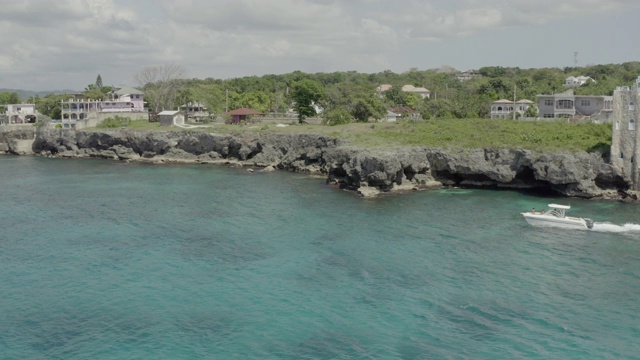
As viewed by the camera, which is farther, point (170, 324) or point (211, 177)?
point (211, 177)

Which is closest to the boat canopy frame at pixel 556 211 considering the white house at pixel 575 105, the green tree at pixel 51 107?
the white house at pixel 575 105

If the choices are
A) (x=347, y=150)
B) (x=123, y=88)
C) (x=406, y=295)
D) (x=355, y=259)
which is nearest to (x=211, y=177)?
(x=347, y=150)

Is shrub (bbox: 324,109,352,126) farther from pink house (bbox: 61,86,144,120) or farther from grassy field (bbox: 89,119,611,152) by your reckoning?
pink house (bbox: 61,86,144,120)

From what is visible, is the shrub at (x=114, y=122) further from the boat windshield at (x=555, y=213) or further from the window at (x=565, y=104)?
the boat windshield at (x=555, y=213)

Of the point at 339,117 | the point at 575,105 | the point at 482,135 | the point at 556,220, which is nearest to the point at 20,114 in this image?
the point at 339,117

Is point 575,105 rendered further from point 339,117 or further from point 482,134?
point 339,117

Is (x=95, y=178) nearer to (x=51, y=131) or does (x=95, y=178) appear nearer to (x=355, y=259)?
(x=51, y=131)

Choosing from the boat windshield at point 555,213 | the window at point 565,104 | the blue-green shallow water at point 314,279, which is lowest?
the blue-green shallow water at point 314,279
